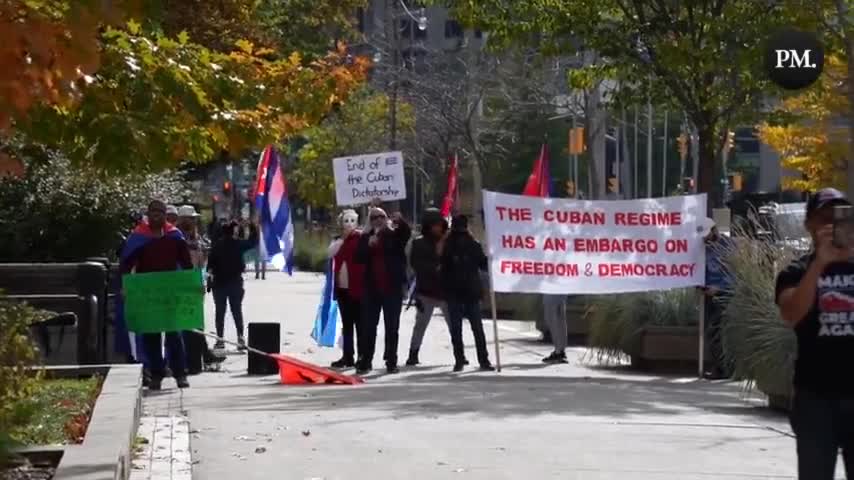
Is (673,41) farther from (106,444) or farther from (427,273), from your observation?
(106,444)

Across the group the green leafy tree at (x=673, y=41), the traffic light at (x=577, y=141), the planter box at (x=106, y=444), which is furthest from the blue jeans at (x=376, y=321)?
the traffic light at (x=577, y=141)

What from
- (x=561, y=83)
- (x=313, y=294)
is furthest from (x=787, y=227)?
(x=561, y=83)

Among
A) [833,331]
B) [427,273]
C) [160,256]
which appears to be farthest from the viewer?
[427,273]

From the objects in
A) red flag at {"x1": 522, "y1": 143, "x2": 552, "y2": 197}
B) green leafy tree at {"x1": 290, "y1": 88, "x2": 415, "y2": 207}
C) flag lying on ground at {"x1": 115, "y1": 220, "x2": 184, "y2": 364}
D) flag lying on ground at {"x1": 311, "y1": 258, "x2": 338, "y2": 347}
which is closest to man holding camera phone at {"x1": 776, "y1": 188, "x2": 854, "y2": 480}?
flag lying on ground at {"x1": 115, "y1": 220, "x2": 184, "y2": 364}

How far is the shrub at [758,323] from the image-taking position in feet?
45.9

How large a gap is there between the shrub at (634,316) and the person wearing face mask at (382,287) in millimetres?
2432

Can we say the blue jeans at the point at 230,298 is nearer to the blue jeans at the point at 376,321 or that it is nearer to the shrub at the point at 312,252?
the blue jeans at the point at 376,321

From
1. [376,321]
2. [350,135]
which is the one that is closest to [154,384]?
[376,321]

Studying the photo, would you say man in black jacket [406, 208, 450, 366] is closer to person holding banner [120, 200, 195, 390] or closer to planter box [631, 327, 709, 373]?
planter box [631, 327, 709, 373]

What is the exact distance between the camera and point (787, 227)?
16203mm

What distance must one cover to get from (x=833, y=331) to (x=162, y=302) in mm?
10054

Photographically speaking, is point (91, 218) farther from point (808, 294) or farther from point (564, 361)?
point (808, 294)

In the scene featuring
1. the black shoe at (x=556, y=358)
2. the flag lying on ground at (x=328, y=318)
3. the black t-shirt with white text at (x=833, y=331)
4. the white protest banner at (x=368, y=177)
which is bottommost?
the black shoe at (x=556, y=358)

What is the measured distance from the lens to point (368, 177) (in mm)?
28156
